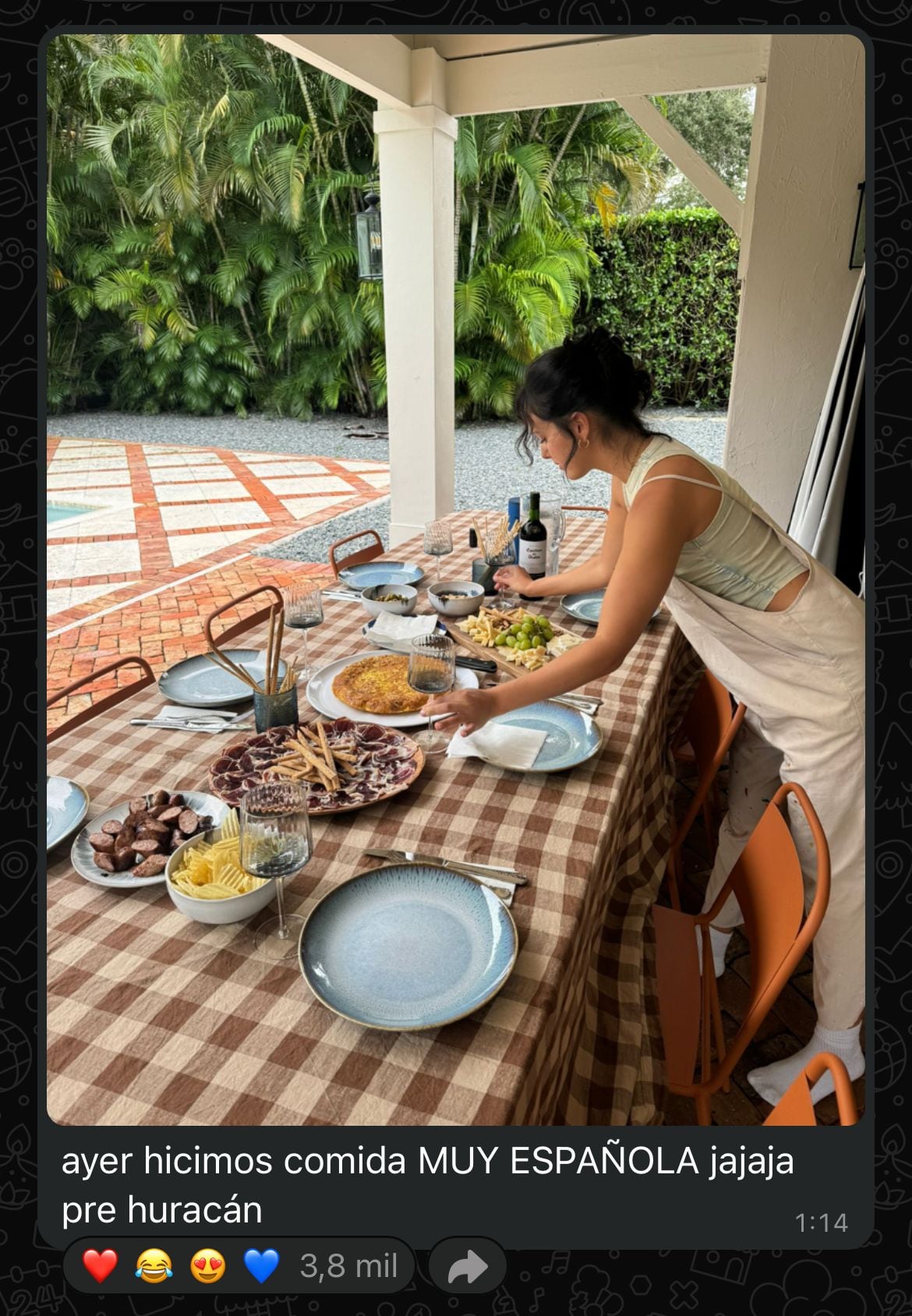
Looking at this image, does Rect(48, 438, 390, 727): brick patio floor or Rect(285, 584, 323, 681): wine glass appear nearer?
Rect(285, 584, 323, 681): wine glass

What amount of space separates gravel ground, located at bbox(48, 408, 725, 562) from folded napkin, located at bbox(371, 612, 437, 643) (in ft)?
14.1

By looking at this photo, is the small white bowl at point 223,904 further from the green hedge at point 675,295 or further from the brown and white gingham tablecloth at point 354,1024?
the green hedge at point 675,295

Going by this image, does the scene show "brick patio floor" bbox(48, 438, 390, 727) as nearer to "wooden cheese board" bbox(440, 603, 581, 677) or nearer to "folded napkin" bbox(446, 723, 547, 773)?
"wooden cheese board" bbox(440, 603, 581, 677)

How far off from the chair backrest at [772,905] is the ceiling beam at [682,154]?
376 centimetres

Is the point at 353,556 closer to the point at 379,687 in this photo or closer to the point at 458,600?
the point at 458,600

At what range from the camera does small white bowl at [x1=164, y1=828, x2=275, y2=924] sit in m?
1.00

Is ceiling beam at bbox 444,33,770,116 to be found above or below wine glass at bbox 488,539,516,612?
above

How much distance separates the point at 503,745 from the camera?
4.88ft

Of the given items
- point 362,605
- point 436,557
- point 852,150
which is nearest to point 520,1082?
point 362,605

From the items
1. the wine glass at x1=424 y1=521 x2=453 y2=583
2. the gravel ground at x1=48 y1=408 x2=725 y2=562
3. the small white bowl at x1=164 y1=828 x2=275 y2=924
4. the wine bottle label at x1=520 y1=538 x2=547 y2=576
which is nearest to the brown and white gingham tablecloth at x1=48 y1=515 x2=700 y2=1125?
the small white bowl at x1=164 y1=828 x2=275 y2=924

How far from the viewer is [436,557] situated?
278 centimetres

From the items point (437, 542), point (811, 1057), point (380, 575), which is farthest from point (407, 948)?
point (437, 542)
